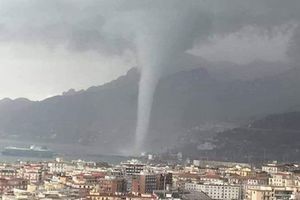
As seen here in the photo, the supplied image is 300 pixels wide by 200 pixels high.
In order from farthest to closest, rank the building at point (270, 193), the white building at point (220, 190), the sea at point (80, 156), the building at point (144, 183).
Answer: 1. the sea at point (80, 156)
2. the white building at point (220, 190)
3. the building at point (144, 183)
4. the building at point (270, 193)

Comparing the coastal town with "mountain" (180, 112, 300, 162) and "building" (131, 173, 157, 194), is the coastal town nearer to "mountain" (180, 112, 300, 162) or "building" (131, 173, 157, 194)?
"building" (131, 173, 157, 194)

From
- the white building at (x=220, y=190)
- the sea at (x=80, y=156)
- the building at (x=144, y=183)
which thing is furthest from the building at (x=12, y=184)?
the sea at (x=80, y=156)

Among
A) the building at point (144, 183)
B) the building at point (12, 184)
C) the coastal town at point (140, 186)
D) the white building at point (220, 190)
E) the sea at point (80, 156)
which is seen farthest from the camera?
the sea at point (80, 156)

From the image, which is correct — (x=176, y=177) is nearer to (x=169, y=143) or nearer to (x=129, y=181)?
(x=129, y=181)

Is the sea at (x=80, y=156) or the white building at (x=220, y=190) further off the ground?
the sea at (x=80, y=156)

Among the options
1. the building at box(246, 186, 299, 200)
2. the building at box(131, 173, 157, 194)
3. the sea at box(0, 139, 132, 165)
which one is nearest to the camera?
the building at box(246, 186, 299, 200)

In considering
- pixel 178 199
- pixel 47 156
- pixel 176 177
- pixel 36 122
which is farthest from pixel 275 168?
pixel 36 122

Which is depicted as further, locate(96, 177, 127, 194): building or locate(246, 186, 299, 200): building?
locate(96, 177, 127, 194): building

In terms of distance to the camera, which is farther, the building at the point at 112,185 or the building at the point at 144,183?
the building at the point at 144,183

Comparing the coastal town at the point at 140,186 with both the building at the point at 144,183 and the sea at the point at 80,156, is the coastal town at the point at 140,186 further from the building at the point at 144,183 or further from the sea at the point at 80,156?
the sea at the point at 80,156

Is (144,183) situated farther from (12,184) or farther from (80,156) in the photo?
(80,156)

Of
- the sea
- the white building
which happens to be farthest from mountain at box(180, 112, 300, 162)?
the white building
